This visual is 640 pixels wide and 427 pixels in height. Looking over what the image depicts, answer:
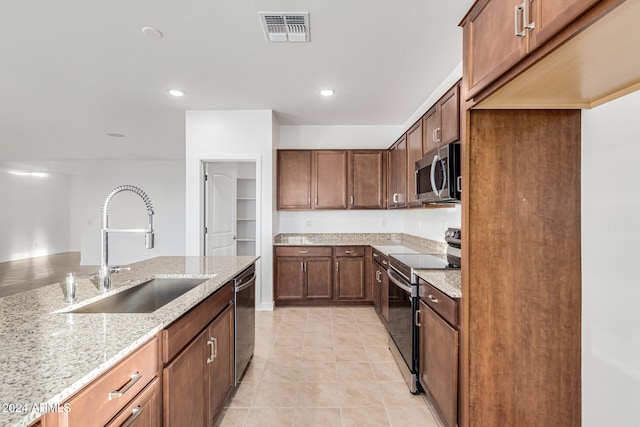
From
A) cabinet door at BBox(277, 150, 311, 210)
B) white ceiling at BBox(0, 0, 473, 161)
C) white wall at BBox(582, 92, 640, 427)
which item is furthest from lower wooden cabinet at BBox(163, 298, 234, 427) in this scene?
Result: cabinet door at BBox(277, 150, 311, 210)

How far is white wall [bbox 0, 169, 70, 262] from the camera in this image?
8777 millimetres

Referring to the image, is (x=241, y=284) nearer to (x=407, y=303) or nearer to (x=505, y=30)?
(x=407, y=303)

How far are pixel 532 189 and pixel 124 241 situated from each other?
9165 mm

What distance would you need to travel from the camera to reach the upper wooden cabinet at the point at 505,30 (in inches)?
39.6

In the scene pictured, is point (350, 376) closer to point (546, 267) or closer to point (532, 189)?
point (546, 267)

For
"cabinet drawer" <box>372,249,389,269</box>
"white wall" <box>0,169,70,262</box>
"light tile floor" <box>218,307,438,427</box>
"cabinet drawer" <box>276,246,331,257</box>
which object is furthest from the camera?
"white wall" <box>0,169,70,262</box>

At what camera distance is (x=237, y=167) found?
5184 millimetres

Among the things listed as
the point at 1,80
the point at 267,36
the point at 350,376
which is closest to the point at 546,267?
the point at 350,376

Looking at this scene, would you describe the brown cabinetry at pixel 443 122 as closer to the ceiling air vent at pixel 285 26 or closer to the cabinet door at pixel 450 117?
the cabinet door at pixel 450 117

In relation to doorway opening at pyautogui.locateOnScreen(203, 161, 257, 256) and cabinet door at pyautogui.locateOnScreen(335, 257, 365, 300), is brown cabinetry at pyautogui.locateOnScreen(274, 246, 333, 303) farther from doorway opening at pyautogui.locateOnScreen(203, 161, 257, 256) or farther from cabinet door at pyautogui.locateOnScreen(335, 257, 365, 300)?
doorway opening at pyautogui.locateOnScreen(203, 161, 257, 256)

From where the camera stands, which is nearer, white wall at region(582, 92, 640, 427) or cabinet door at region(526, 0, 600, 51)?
cabinet door at region(526, 0, 600, 51)

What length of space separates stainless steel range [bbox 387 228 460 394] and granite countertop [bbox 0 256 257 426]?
1.37 meters

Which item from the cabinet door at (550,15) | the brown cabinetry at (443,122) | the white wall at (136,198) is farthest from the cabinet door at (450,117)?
the white wall at (136,198)

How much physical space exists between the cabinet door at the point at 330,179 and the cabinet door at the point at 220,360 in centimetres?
272
